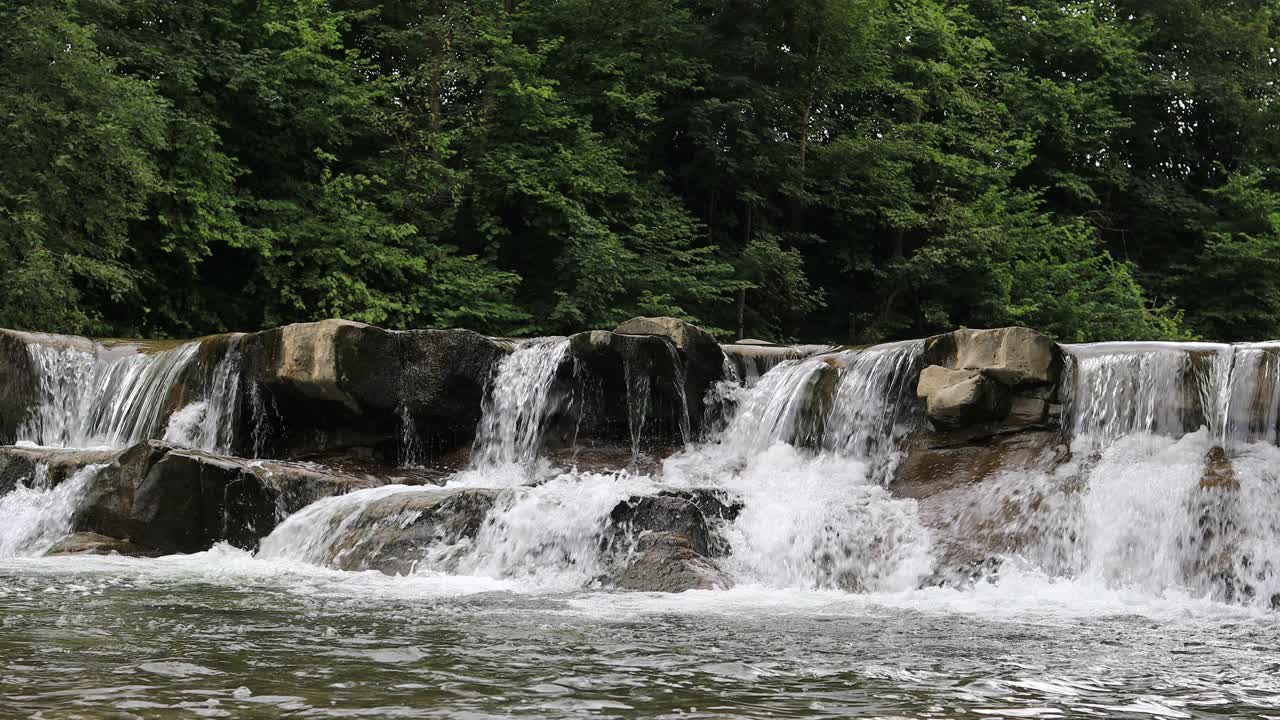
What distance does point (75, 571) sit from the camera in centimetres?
877

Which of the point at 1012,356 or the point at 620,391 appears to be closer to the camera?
the point at 1012,356

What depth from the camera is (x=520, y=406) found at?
13.7m

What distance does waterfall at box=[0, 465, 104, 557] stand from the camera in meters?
10.7

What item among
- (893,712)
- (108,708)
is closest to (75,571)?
(108,708)

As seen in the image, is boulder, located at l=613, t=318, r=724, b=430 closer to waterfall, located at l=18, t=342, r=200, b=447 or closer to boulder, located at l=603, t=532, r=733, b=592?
boulder, located at l=603, t=532, r=733, b=592

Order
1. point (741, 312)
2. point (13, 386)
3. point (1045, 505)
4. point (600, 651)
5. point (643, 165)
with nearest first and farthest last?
point (600, 651) → point (1045, 505) → point (13, 386) → point (741, 312) → point (643, 165)

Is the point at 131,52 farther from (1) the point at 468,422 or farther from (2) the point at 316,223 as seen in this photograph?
(1) the point at 468,422

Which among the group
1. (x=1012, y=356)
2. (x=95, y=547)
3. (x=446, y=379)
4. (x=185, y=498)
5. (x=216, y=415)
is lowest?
(x=95, y=547)

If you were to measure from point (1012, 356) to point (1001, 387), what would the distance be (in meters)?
0.30

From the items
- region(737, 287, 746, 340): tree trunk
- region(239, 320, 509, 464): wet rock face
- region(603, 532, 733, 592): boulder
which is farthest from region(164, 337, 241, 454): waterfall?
region(737, 287, 746, 340): tree trunk

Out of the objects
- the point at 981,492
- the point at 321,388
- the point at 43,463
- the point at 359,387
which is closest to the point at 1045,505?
the point at 981,492

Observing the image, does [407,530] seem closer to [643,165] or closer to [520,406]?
[520,406]

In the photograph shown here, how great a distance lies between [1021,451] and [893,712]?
7.01 m

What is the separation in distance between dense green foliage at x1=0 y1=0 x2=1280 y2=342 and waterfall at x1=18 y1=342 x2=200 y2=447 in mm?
3031
